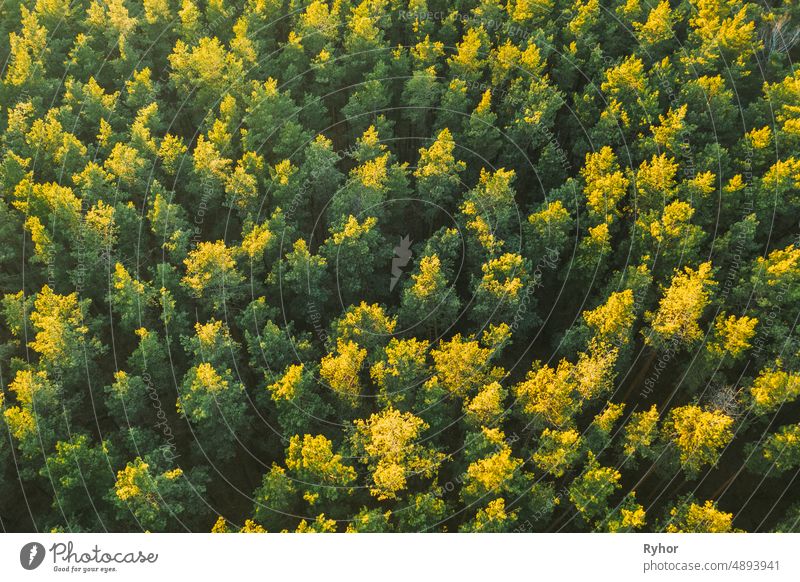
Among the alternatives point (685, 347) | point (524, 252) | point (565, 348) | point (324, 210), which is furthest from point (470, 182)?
point (685, 347)

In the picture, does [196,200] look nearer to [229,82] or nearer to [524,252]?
[229,82]
